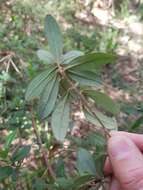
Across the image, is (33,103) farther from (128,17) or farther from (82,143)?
(128,17)

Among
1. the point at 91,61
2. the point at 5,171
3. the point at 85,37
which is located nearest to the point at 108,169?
the point at 91,61

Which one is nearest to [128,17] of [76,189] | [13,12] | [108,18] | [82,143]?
[108,18]

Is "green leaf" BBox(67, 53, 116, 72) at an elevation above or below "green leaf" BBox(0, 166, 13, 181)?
above

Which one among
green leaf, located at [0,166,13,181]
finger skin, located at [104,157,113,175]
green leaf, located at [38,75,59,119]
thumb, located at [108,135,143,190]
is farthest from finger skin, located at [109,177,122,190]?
green leaf, located at [0,166,13,181]

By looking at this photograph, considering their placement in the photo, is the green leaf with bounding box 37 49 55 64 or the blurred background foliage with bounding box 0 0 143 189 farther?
the blurred background foliage with bounding box 0 0 143 189

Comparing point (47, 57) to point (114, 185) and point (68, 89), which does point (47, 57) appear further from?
point (114, 185)

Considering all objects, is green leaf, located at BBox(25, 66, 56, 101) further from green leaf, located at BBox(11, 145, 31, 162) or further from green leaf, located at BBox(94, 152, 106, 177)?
green leaf, located at BBox(11, 145, 31, 162)

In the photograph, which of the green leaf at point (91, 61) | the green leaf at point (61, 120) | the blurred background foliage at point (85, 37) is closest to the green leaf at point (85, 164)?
the green leaf at point (61, 120)
